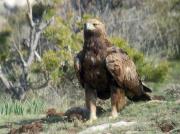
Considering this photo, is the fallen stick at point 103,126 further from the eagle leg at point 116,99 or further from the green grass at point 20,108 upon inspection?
the green grass at point 20,108

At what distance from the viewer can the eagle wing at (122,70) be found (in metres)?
10.9

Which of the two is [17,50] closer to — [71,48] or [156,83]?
[71,48]

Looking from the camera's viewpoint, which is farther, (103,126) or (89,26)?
(89,26)

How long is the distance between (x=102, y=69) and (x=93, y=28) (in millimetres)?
726

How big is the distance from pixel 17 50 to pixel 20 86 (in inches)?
45.9

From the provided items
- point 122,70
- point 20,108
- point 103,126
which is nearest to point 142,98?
point 122,70

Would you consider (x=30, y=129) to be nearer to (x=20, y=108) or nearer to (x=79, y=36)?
(x=20, y=108)

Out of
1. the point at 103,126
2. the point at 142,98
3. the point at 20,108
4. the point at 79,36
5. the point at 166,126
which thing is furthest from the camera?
the point at 79,36

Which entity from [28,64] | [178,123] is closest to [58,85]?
[28,64]

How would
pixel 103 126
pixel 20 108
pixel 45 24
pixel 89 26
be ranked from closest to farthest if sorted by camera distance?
pixel 103 126
pixel 89 26
pixel 20 108
pixel 45 24

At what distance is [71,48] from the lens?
1900 centimetres

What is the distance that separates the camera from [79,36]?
761 inches

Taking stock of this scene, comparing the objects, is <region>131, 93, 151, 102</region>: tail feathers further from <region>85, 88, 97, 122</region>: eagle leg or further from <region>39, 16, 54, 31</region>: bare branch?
<region>39, 16, 54, 31</region>: bare branch

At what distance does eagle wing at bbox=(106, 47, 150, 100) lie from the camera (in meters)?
10.9
